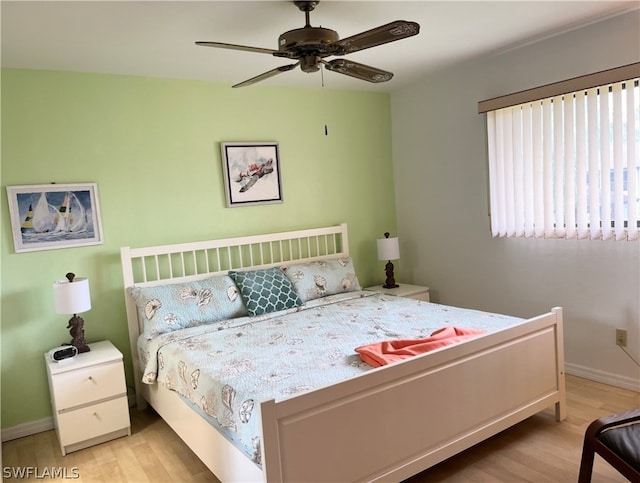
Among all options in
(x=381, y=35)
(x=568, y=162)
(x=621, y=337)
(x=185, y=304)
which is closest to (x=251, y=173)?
(x=185, y=304)

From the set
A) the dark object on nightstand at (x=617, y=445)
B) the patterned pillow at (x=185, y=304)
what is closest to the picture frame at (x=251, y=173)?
the patterned pillow at (x=185, y=304)

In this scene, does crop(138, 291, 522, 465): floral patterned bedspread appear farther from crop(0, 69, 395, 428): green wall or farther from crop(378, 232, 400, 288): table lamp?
crop(0, 69, 395, 428): green wall

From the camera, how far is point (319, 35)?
2.25m

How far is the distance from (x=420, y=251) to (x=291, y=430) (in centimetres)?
308

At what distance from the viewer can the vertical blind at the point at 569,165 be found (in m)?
3.02

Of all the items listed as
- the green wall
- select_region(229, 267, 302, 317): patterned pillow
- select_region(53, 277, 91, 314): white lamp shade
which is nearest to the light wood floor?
the green wall

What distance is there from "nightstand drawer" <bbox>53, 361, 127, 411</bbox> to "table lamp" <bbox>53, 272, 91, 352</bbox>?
236mm

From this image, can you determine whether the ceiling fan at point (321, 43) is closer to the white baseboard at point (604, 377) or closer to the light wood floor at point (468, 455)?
the light wood floor at point (468, 455)

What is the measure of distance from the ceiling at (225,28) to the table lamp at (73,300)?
4.60 ft

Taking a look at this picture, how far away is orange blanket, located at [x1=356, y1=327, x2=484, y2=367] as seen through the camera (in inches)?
91.9

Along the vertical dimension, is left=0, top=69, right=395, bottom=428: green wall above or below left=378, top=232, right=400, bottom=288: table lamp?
above

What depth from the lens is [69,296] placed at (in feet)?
9.78

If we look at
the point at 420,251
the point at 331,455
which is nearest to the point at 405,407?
the point at 331,455

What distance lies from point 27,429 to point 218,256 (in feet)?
5.66
